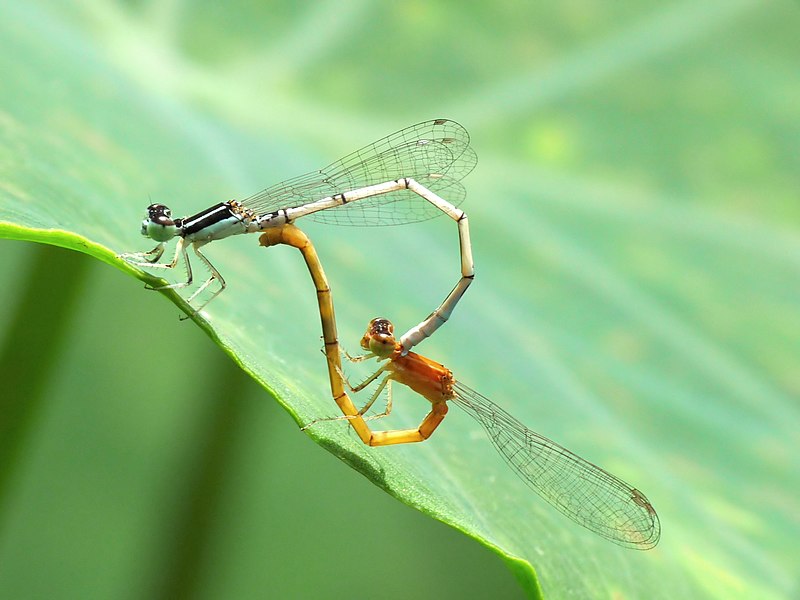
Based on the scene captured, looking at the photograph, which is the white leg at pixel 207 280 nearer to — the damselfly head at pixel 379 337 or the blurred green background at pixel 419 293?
the blurred green background at pixel 419 293

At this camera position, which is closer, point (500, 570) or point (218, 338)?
point (218, 338)

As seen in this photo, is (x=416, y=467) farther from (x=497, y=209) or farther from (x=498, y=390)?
(x=497, y=209)

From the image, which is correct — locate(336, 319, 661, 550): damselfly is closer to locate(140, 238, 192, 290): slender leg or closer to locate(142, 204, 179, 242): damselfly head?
locate(140, 238, 192, 290): slender leg

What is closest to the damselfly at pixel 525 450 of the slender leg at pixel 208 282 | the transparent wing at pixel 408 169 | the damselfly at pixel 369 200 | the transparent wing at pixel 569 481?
the transparent wing at pixel 569 481

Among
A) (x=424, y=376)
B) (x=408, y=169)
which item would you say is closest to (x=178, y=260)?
(x=424, y=376)

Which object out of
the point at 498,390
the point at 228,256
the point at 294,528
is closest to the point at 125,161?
the point at 228,256

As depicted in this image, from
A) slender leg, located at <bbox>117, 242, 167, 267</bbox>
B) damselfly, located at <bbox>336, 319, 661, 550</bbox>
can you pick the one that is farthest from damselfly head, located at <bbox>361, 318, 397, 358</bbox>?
slender leg, located at <bbox>117, 242, 167, 267</bbox>

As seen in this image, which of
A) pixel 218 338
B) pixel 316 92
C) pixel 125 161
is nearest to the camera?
pixel 218 338
